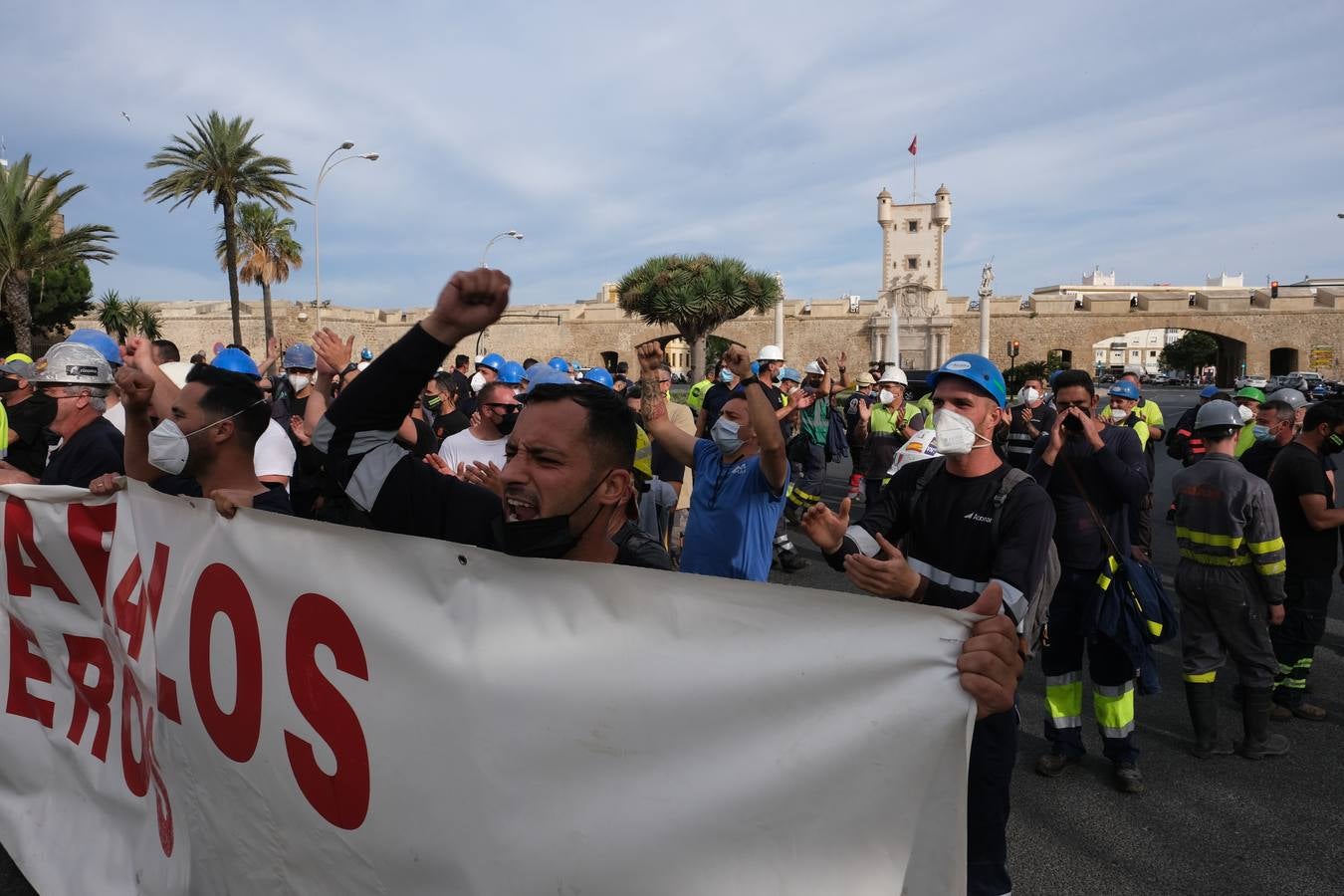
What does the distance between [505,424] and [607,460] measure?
11.8 feet

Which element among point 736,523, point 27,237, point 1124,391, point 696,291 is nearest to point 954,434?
point 736,523

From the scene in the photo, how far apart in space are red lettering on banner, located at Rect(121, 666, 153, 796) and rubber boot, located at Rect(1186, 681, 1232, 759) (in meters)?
4.51

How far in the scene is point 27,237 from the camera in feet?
86.1

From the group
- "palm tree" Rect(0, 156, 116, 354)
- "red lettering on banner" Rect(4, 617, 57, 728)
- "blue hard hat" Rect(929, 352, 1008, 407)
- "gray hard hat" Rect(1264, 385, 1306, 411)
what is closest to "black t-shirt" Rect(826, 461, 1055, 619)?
"blue hard hat" Rect(929, 352, 1008, 407)

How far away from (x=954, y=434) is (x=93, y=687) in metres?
2.94

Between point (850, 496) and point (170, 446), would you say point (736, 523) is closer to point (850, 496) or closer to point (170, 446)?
point (850, 496)

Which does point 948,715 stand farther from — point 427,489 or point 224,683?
point 224,683

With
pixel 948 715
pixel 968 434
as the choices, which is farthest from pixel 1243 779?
pixel 948 715

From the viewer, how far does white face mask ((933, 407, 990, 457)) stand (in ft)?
9.14

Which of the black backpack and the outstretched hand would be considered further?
the black backpack

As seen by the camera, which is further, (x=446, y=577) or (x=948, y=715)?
(x=446, y=577)

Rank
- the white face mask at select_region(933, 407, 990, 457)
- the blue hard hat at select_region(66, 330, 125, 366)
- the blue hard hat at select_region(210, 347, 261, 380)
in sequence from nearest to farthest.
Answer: the white face mask at select_region(933, 407, 990, 457) → the blue hard hat at select_region(66, 330, 125, 366) → the blue hard hat at select_region(210, 347, 261, 380)

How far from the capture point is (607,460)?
2045mm

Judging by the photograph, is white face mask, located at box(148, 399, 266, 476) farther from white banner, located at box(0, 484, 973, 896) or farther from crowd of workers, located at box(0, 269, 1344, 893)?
white banner, located at box(0, 484, 973, 896)
